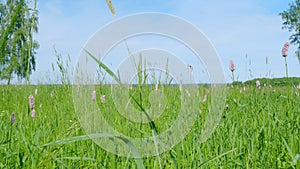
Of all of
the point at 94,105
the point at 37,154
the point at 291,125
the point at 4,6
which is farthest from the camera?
the point at 94,105

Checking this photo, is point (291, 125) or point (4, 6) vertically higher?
point (4, 6)

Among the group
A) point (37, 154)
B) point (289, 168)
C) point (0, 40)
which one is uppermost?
point (0, 40)

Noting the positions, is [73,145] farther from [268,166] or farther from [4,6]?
[4,6]

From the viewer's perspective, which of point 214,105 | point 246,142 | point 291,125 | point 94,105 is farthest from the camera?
point 214,105

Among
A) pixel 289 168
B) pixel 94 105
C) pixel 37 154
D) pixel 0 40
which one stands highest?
pixel 0 40

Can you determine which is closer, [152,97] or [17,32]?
[17,32]

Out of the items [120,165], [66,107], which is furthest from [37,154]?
[66,107]

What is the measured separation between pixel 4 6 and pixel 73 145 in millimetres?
1038

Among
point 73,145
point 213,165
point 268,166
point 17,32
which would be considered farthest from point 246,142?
point 17,32

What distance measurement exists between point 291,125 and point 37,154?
49.0 inches

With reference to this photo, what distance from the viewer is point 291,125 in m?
1.74

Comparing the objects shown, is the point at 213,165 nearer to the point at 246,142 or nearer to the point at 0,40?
the point at 246,142

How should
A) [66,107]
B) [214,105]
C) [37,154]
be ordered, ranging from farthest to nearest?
[66,107] → [214,105] → [37,154]

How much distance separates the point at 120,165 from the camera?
4.22 feet
